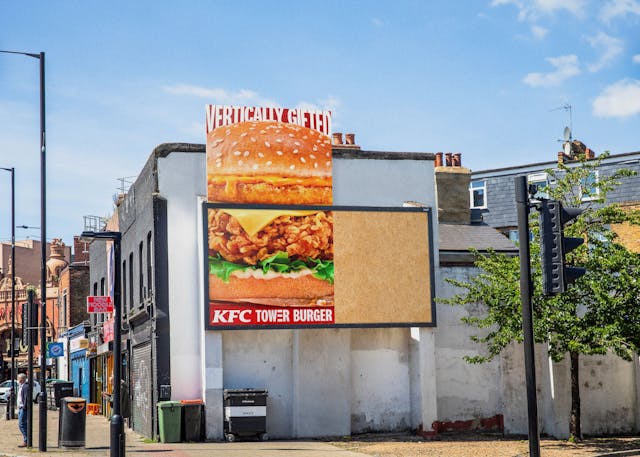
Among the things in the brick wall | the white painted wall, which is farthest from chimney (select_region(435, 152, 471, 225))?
the white painted wall

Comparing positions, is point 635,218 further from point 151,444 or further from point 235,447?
point 151,444

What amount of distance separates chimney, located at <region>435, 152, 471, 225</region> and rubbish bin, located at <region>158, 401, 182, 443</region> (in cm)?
1277

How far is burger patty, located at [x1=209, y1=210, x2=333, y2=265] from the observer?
24094 millimetres

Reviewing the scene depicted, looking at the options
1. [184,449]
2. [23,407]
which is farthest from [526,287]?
[23,407]

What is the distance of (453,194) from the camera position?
33406mm

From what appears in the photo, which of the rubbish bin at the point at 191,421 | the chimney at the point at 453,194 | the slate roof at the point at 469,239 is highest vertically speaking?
the chimney at the point at 453,194

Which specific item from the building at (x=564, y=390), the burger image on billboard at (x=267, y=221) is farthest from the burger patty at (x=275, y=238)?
the building at (x=564, y=390)

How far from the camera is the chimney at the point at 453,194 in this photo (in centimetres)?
3297

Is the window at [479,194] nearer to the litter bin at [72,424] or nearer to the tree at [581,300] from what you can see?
the tree at [581,300]

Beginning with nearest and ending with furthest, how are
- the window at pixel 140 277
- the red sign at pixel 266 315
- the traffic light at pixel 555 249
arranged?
the traffic light at pixel 555 249, the red sign at pixel 266 315, the window at pixel 140 277

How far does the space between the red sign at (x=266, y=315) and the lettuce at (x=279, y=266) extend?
75 centimetres

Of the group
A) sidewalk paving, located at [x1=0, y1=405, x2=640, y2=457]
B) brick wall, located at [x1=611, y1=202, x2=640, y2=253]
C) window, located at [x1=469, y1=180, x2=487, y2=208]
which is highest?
window, located at [x1=469, y1=180, x2=487, y2=208]

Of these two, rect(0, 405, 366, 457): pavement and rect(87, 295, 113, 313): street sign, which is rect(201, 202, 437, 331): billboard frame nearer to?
rect(87, 295, 113, 313): street sign

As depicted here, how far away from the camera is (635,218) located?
2206 centimetres
